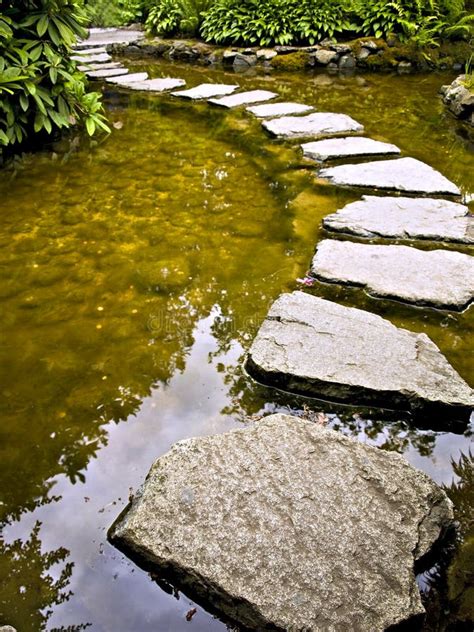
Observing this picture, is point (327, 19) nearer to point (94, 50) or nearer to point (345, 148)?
point (94, 50)

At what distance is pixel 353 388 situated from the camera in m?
1.84

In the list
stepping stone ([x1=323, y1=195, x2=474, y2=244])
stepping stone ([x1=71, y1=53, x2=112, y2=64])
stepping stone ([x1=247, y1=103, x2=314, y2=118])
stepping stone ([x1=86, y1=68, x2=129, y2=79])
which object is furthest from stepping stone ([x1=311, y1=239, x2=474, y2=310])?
stepping stone ([x1=71, y1=53, x2=112, y2=64])

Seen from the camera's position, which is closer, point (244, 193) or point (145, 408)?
point (145, 408)

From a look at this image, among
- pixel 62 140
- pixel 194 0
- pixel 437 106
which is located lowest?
pixel 437 106

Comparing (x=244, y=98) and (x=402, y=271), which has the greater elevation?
(x=244, y=98)

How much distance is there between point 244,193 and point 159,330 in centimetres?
163

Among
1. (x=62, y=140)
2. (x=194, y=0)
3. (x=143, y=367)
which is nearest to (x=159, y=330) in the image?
(x=143, y=367)

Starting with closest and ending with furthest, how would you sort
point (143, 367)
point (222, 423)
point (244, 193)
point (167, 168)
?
point (222, 423) → point (143, 367) → point (244, 193) → point (167, 168)

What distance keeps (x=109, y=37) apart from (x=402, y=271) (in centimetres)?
1180

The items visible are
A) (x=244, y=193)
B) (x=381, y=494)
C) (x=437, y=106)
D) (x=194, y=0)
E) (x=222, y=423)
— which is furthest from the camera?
(x=194, y=0)

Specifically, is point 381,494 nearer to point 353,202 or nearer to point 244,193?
point 353,202

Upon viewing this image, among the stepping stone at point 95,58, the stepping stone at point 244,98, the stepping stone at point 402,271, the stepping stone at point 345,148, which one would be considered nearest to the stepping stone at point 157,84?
the stepping stone at point 244,98

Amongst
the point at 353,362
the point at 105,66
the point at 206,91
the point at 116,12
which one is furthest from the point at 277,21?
the point at 353,362

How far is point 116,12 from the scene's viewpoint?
14.2 meters
